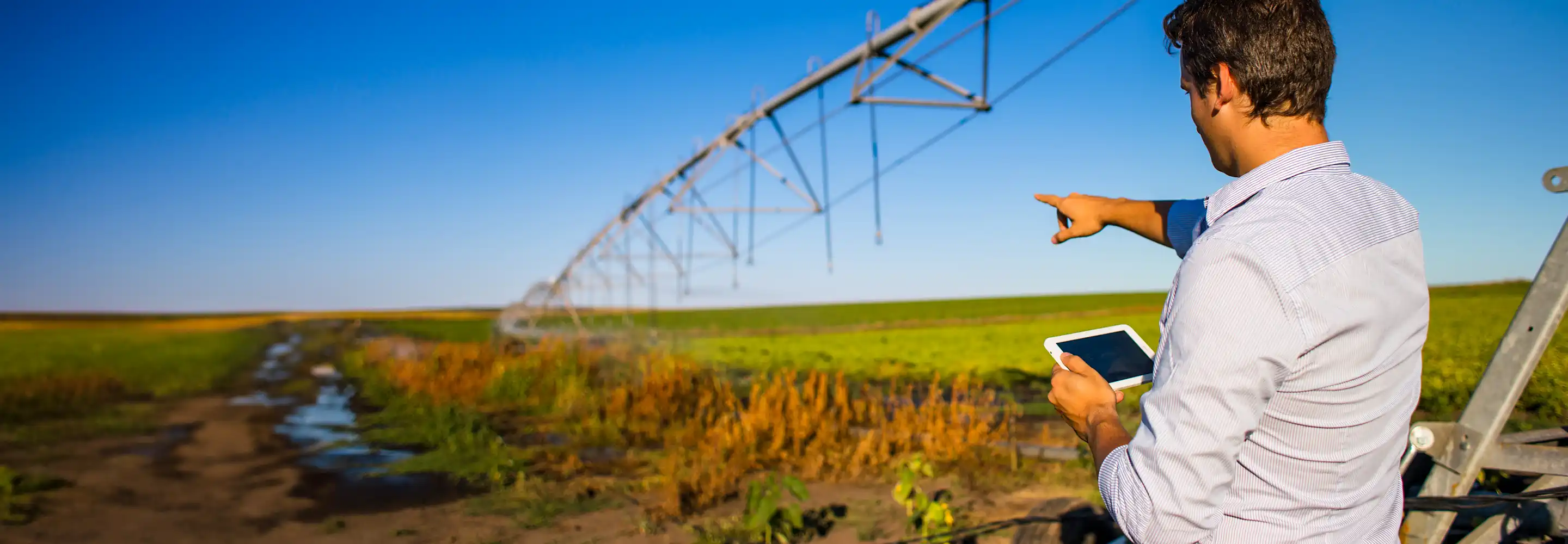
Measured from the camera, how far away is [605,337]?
16.8m

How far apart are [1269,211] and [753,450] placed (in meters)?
6.83

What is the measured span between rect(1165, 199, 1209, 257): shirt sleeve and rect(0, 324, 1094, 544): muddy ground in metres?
2.23

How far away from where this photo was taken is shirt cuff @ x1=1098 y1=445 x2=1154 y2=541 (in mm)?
999

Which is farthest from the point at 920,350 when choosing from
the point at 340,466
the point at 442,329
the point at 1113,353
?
the point at 442,329

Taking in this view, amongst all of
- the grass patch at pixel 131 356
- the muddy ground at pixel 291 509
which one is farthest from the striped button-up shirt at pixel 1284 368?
the grass patch at pixel 131 356

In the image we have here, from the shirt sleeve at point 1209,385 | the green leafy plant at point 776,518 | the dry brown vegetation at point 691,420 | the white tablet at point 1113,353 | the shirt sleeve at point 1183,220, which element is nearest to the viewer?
the shirt sleeve at point 1209,385

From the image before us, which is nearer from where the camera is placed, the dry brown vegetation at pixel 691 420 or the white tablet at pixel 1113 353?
the white tablet at pixel 1113 353

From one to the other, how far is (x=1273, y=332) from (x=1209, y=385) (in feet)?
0.32

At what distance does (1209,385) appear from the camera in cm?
93

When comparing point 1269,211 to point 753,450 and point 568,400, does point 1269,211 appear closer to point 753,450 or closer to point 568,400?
point 753,450

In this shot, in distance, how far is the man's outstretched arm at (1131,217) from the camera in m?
1.72

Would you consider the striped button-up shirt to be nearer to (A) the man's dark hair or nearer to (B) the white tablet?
(A) the man's dark hair

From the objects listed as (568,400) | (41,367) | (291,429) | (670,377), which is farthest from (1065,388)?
(41,367)

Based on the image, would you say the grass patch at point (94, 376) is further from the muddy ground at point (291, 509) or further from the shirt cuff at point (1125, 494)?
the shirt cuff at point (1125, 494)
